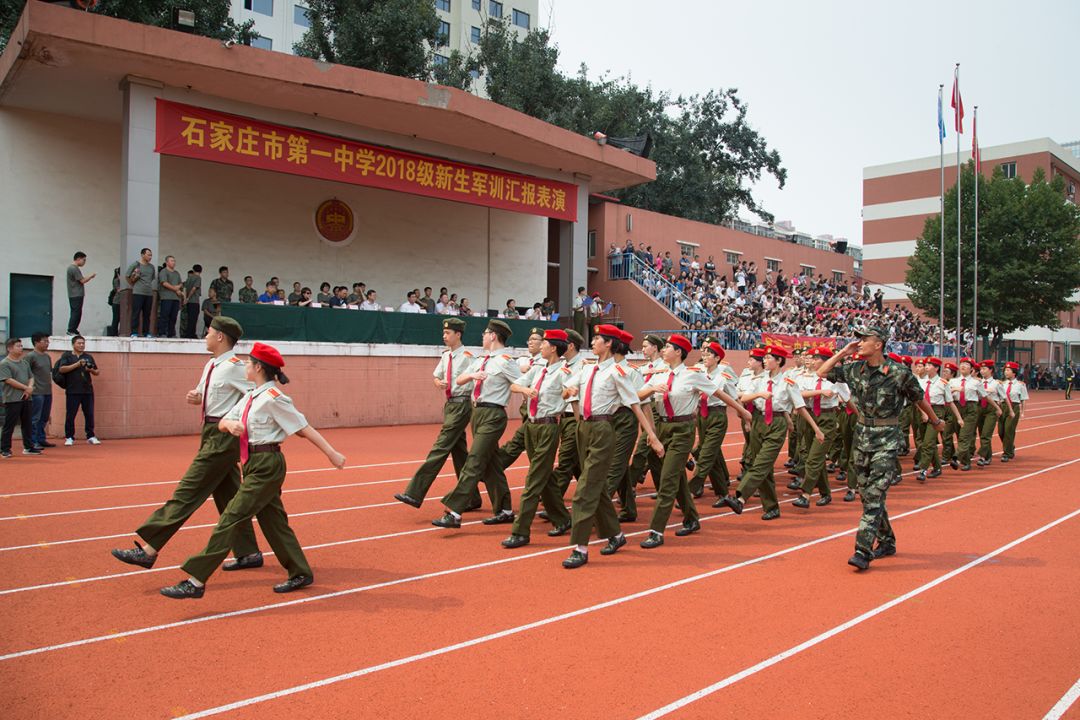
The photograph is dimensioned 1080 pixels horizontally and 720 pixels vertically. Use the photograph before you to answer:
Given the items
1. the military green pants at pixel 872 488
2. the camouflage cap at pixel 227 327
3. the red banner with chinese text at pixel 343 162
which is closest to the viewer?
the camouflage cap at pixel 227 327

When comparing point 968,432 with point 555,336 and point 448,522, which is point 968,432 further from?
point 448,522

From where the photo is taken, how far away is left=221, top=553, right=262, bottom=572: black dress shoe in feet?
19.7

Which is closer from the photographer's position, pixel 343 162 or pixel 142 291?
pixel 142 291

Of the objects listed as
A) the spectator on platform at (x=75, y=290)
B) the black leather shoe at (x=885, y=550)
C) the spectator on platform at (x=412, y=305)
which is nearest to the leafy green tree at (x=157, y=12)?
the spectator on platform at (x=75, y=290)

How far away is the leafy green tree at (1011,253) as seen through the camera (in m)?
32.6

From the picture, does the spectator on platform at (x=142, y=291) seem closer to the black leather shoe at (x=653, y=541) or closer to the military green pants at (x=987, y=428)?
the black leather shoe at (x=653, y=541)

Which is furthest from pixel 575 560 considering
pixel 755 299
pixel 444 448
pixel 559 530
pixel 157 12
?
pixel 755 299

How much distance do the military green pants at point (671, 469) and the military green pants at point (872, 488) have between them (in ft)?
4.87

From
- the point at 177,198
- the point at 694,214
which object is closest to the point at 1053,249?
the point at 694,214

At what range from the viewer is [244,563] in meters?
6.05

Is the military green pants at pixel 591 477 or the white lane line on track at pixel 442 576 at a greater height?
the military green pants at pixel 591 477

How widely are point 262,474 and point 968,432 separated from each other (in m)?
12.0

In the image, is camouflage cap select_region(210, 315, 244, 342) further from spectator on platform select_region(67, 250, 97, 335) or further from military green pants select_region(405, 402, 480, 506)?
spectator on platform select_region(67, 250, 97, 335)

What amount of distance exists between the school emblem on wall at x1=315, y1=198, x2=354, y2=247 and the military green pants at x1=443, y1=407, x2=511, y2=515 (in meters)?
13.6
